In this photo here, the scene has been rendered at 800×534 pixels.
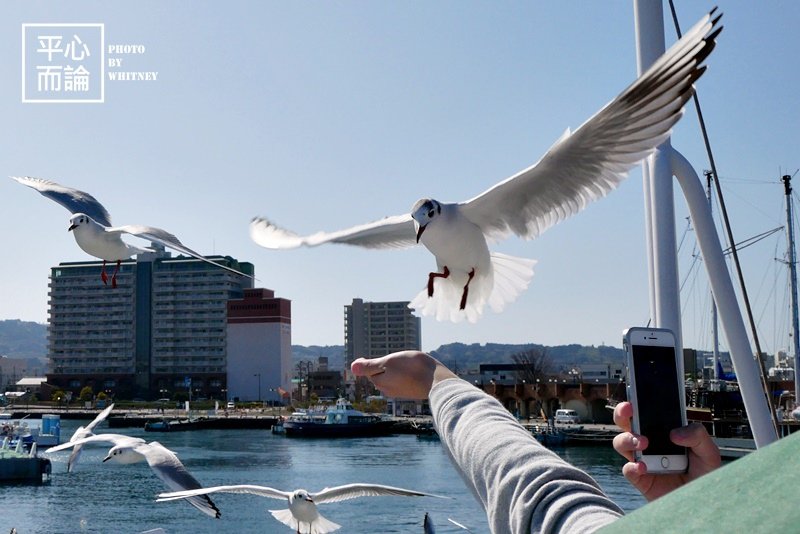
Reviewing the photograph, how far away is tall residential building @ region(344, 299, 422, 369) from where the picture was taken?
74.0 meters

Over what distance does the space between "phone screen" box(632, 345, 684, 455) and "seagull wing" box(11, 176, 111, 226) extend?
5.52m

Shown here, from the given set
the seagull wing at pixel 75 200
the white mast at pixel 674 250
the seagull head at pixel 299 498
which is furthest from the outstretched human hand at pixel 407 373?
the seagull head at pixel 299 498

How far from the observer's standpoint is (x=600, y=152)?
2.76 m

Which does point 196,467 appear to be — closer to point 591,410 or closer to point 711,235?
point 591,410

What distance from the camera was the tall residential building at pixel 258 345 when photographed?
6562 centimetres

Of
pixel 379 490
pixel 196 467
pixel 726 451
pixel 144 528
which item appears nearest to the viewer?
pixel 379 490

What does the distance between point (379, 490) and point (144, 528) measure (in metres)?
9.61

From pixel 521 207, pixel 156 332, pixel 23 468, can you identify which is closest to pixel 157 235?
pixel 521 207

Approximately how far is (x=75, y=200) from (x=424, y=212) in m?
A: 4.05

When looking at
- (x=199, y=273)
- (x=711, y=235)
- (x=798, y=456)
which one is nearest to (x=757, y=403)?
(x=711, y=235)

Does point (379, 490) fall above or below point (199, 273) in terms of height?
below

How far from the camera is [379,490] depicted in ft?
25.6

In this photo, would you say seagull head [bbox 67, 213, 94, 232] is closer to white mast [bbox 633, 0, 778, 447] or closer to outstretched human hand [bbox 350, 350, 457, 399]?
white mast [bbox 633, 0, 778, 447]

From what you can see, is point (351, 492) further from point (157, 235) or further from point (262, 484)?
point (262, 484)
